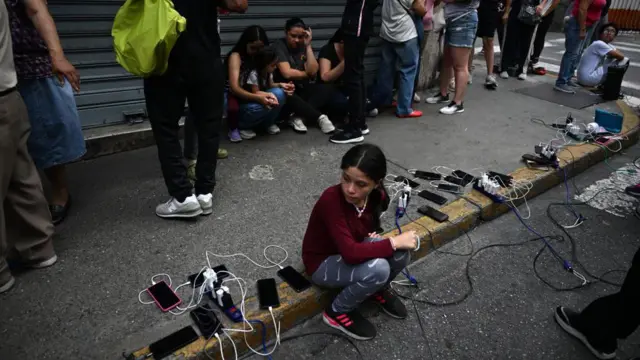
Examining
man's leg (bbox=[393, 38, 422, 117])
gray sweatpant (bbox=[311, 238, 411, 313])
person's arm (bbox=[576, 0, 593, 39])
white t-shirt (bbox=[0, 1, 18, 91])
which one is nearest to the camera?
white t-shirt (bbox=[0, 1, 18, 91])

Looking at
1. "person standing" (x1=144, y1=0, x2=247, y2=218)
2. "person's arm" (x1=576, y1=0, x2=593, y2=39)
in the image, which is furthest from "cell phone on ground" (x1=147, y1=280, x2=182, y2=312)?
"person's arm" (x1=576, y1=0, x2=593, y2=39)

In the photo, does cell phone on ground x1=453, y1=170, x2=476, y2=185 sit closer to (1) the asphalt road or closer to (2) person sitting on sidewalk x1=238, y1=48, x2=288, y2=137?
(1) the asphalt road

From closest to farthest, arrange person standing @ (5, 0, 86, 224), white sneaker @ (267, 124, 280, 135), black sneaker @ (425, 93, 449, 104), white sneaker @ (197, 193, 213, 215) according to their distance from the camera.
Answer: person standing @ (5, 0, 86, 224) < white sneaker @ (197, 193, 213, 215) < white sneaker @ (267, 124, 280, 135) < black sneaker @ (425, 93, 449, 104)

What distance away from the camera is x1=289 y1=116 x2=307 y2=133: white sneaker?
512 cm

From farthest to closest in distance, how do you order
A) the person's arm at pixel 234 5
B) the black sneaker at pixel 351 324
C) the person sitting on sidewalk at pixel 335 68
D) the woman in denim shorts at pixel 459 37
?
1. the woman in denim shorts at pixel 459 37
2. the person sitting on sidewalk at pixel 335 68
3. the person's arm at pixel 234 5
4. the black sneaker at pixel 351 324

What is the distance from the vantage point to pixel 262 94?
15.1 feet

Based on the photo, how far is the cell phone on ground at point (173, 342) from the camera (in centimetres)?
219

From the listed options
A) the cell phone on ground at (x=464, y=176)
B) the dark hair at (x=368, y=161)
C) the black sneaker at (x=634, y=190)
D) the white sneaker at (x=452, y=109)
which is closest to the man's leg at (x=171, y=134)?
the dark hair at (x=368, y=161)

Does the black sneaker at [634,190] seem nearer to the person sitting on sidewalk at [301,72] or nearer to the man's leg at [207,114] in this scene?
the person sitting on sidewalk at [301,72]

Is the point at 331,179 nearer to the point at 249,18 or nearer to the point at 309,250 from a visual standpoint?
the point at 309,250

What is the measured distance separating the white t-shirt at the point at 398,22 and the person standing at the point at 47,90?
12.2ft

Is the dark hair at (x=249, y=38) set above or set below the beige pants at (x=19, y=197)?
above

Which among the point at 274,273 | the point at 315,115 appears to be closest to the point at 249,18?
→ the point at 315,115

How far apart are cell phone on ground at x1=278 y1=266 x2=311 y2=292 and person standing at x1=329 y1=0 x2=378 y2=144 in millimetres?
2339
